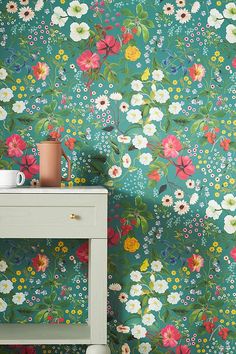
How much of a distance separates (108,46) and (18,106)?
0.52 meters

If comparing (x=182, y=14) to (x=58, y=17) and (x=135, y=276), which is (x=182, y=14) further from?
(x=135, y=276)


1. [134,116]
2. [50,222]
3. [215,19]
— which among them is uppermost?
[215,19]

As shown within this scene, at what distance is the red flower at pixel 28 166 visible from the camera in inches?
126

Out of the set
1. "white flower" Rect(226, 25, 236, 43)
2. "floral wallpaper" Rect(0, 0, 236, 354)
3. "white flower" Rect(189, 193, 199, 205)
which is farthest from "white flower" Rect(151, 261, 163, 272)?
"white flower" Rect(226, 25, 236, 43)

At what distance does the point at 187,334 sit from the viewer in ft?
10.6

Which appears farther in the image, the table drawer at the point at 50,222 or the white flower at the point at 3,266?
the white flower at the point at 3,266

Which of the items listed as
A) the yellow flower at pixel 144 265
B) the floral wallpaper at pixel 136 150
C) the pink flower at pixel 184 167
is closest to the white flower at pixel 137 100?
the floral wallpaper at pixel 136 150

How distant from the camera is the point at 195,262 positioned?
324 centimetres

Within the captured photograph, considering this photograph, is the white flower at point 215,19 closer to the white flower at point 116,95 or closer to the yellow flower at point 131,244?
the white flower at point 116,95

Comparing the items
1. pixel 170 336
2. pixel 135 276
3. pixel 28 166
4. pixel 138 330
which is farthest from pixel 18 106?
pixel 170 336

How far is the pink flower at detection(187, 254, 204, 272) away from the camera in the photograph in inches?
128

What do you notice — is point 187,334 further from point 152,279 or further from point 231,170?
point 231,170

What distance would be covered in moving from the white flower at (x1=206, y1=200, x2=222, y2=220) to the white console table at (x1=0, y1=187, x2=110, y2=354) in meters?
0.63

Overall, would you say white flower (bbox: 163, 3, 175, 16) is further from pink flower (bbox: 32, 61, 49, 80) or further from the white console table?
the white console table
